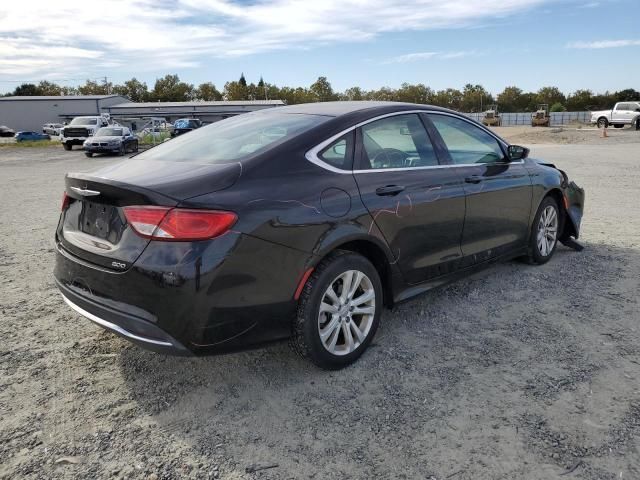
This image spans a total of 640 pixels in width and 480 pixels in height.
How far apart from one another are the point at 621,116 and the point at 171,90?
307 ft

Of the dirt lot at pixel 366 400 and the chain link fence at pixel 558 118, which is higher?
the chain link fence at pixel 558 118

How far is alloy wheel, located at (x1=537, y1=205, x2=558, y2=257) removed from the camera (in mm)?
5375

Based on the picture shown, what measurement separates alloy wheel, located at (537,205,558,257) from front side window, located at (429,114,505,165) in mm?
991

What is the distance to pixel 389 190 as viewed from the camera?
3.57 m

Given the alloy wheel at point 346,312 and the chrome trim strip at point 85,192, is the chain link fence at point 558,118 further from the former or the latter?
the chrome trim strip at point 85,192

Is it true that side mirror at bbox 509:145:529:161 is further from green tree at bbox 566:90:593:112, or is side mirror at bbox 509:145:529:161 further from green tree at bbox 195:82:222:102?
green tree at bbox 195:82:222:102

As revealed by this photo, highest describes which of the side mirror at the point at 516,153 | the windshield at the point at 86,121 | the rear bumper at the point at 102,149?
the side mirror at the point at 516,153

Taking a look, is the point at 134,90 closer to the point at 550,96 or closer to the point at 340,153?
the point at 550,96

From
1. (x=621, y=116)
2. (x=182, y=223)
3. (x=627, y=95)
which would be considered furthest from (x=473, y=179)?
(x=627, y=95)

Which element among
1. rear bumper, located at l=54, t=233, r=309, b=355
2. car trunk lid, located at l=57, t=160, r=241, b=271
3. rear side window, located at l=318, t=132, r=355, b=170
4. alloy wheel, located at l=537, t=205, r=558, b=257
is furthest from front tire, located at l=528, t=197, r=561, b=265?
car trunk lid, located at l=57, t=160, r=241, b=271

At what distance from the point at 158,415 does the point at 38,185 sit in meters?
12.8

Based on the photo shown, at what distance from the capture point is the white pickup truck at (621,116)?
Answer: 38.7m

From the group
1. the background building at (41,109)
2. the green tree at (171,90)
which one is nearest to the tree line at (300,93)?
the green tree at (171,90)

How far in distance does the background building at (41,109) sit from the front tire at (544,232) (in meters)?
85.8
